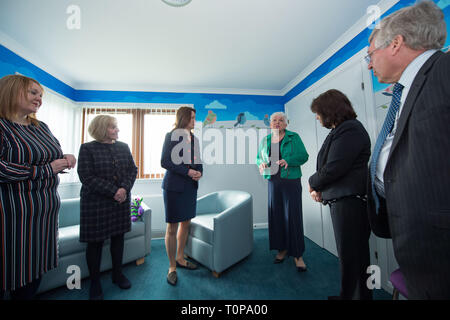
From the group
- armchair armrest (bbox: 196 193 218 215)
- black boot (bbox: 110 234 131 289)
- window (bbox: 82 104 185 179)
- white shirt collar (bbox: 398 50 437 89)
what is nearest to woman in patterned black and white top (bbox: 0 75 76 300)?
black boot (bbox: 110 234 131 289)

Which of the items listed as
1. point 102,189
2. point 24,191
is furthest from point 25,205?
point 102,189

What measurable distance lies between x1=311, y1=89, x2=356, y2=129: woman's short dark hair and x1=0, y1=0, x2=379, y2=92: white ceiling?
103 cm

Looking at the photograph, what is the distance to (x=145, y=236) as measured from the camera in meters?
2.33

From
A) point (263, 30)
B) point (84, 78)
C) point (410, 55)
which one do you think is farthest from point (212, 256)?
point (84, 78)

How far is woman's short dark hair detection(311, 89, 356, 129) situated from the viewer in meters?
1.35

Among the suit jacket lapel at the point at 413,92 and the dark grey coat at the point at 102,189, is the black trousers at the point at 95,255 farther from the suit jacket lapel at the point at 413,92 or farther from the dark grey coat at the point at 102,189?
the suit jacket lapel at the point at 413,92

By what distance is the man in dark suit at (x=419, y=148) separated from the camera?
0.57 m

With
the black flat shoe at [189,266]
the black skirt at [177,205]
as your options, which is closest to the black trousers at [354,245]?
the black skirt at [177,205]

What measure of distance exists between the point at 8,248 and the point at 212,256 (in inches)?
59.0

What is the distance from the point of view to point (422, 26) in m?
0.70

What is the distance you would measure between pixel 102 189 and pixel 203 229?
1085 millimetres

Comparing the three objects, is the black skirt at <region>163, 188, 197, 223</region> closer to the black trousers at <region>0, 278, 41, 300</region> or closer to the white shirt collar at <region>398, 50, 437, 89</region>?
the black trousers at <region>0, 278, 41, 300</region>

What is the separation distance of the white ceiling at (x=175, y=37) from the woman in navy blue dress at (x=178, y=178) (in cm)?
96
